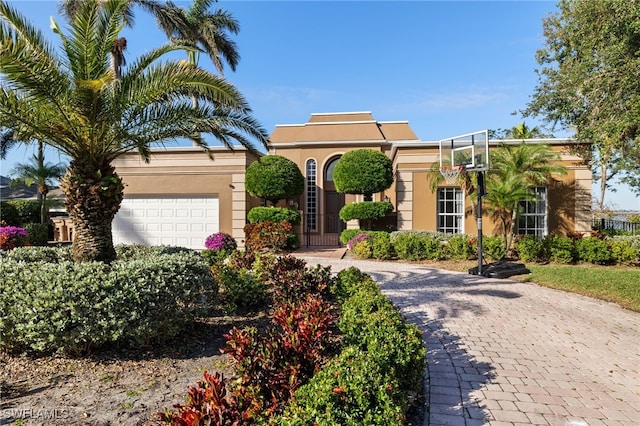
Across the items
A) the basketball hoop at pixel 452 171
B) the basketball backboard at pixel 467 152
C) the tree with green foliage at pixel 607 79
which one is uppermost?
the tree with green foliage at pixel 607 79

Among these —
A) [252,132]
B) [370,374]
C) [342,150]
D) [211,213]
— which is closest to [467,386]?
[370,374]

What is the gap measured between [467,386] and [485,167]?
6.87 metres

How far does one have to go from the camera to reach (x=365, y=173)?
13594 millimetres

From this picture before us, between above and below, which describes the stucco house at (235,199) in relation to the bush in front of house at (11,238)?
above

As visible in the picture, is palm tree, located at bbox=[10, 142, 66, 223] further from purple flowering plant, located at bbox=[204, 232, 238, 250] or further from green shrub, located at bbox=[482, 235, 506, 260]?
green shrub, located at bbox=[482, 235, 506, 260]

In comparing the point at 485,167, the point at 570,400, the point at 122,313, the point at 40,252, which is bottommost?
the point at 570,400

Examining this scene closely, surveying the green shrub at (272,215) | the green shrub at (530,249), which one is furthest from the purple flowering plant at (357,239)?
the green shrub at (530,249)

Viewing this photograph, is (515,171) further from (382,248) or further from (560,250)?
(382,248)

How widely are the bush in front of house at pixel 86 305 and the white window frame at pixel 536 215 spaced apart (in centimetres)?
1323

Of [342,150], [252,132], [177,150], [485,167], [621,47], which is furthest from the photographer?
[342,150]

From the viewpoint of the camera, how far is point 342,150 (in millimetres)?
18297

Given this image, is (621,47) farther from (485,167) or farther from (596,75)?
(485,167)

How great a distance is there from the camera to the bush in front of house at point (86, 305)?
3.40 meters

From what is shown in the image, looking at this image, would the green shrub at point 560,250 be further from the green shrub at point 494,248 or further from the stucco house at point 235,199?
the stucco house at point 235,199
